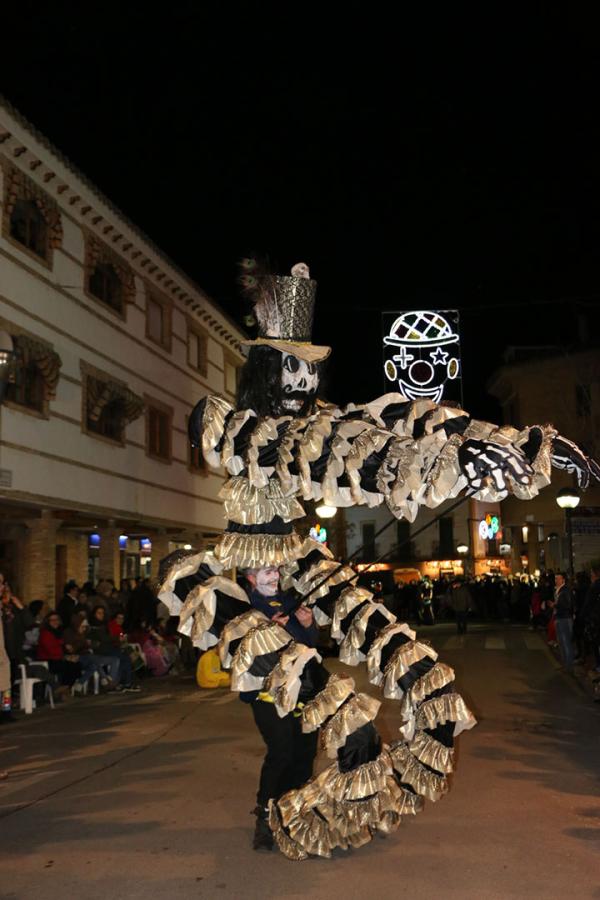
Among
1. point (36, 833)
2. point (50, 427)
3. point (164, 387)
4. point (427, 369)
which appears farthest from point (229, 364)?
point (36, 833)

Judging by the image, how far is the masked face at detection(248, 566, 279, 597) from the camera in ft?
16.5

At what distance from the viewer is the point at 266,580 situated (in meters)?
5.04

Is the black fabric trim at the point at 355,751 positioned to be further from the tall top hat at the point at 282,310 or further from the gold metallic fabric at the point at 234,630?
the tall top hat at the point at 282,310

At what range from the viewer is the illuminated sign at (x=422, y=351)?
65.2 feet

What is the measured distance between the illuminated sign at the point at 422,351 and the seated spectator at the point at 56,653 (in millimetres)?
9398

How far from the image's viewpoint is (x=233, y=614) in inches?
189

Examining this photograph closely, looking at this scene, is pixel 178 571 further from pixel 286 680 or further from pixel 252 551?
pixel 286 680

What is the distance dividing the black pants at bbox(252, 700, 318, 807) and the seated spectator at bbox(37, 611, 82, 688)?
8559 mm

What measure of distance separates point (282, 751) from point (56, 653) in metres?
8.84

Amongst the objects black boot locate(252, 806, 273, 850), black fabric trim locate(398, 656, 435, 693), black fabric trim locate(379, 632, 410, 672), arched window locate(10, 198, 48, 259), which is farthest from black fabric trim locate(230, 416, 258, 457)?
arched window locate(10, 198, 48, 259)

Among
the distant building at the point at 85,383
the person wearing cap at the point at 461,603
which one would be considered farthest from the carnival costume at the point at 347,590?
the person wearing cap at the point at 461,603

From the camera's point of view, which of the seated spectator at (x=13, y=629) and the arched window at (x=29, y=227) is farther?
the arched window at (x=29, y=227)

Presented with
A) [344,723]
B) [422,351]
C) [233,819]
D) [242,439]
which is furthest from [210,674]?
[242,439]

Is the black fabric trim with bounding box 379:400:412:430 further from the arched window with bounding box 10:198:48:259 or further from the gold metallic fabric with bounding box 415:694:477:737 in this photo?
the arched window with bounding box 10:198:48:259
